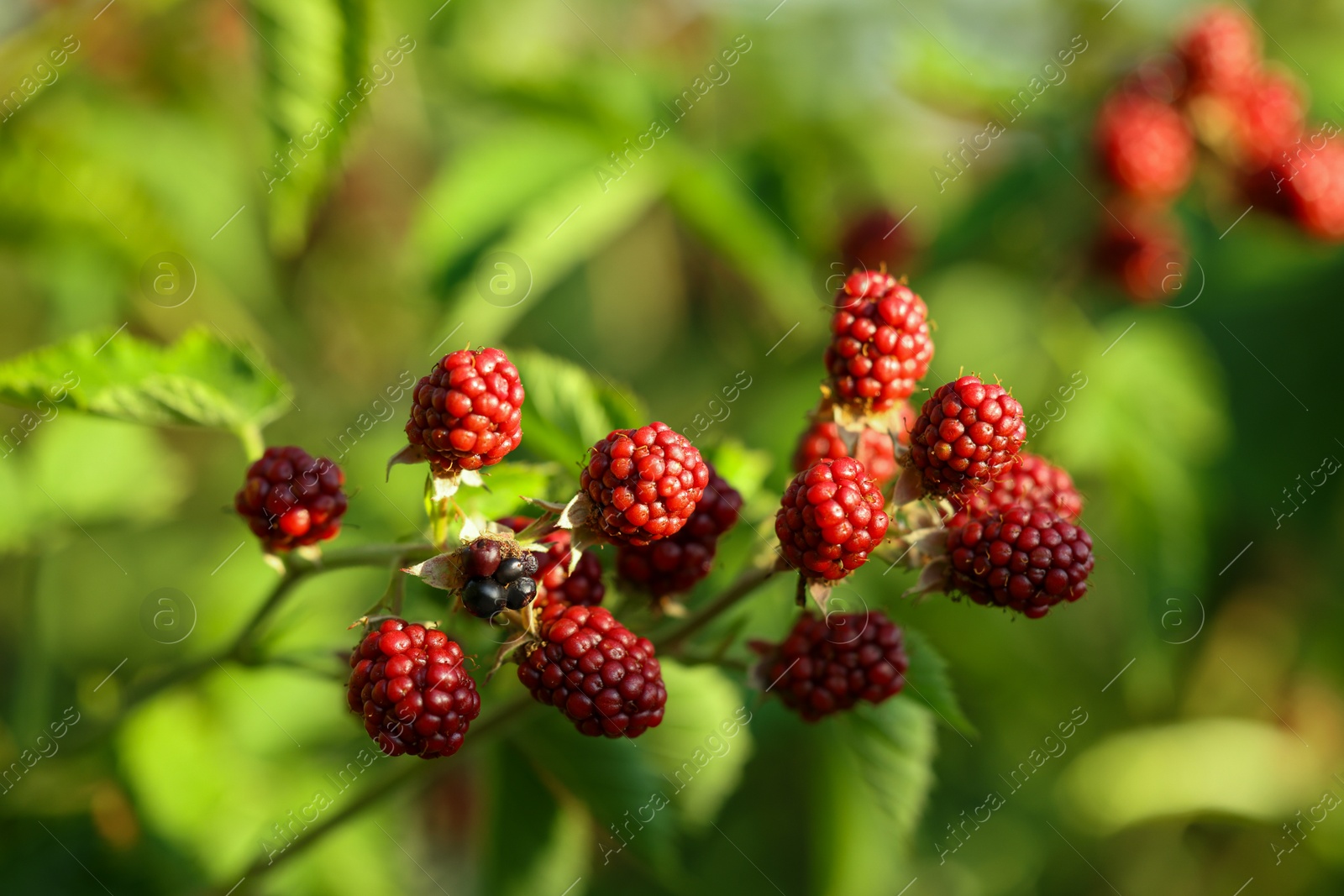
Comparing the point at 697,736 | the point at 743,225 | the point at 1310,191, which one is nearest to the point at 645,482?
the point at 697,736

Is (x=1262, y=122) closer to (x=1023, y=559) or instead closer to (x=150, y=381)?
(x=1023, y=559)

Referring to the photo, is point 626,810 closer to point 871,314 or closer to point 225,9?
point 871,314

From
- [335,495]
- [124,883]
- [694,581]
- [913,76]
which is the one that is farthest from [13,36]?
[913,76]

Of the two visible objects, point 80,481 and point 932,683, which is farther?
point 80,481

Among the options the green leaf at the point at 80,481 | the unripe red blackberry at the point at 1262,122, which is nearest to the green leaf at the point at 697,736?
the green leaf at the point at 80,481

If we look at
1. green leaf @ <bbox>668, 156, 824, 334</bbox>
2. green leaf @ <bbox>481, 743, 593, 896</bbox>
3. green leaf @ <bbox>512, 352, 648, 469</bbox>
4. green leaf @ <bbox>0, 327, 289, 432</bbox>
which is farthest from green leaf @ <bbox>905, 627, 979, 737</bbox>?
green leaf @ <bbox>668, 156, 824, 334</bbox>

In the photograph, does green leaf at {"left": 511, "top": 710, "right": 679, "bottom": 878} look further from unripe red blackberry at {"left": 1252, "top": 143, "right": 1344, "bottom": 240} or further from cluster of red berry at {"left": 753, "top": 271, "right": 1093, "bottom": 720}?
unripe red blackberry at {"left": 1252, "top": 143, "right": 1344, "bottom": 240}
